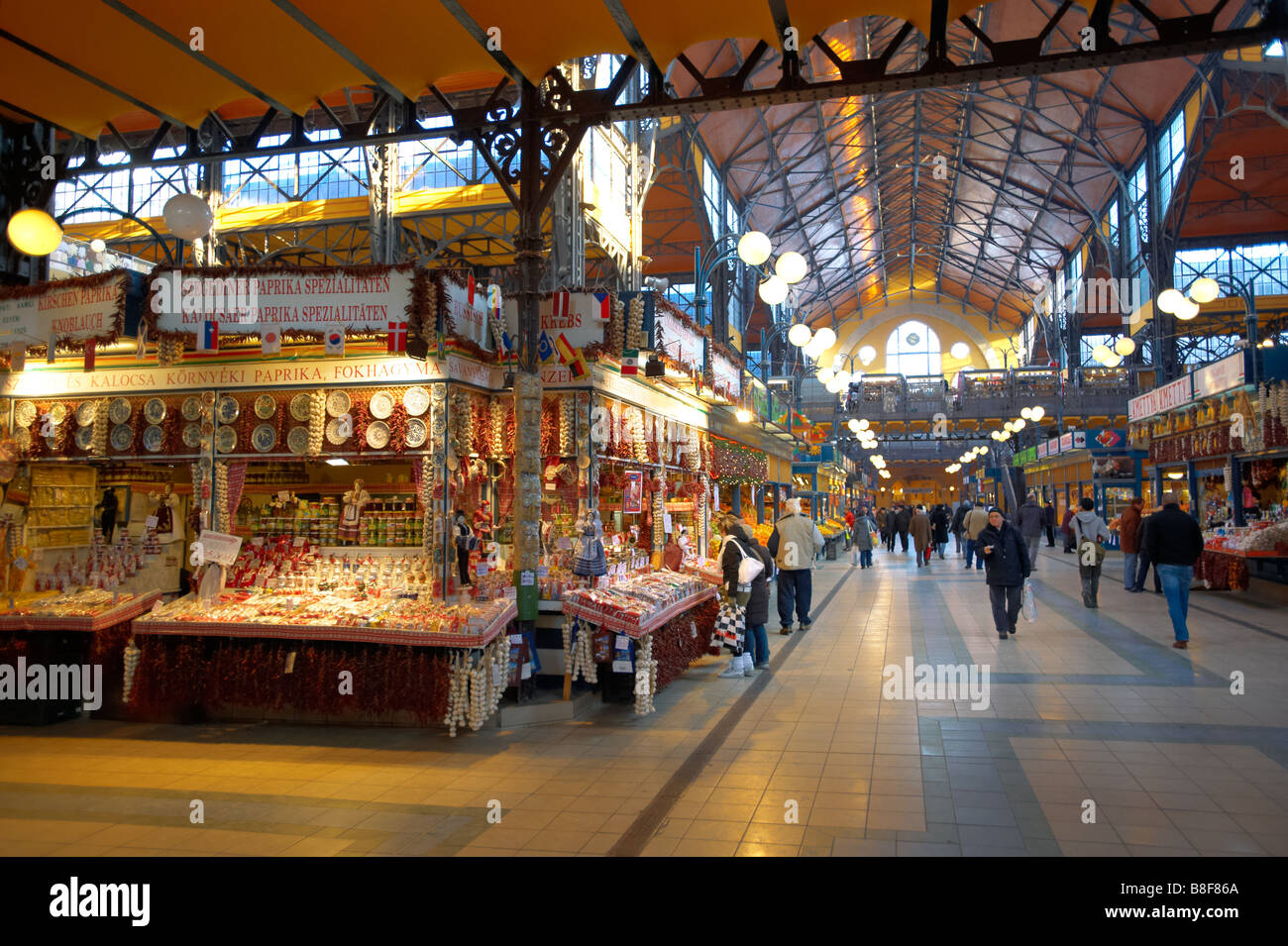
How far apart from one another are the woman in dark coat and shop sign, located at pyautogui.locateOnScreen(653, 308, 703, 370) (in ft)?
6.37

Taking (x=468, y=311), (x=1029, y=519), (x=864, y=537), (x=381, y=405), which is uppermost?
(x=468, y=311)

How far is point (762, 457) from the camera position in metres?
17.7

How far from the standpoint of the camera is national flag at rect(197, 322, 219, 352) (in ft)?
21.9

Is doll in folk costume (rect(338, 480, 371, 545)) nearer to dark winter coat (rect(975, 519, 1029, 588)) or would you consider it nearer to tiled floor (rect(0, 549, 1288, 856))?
tiled floor (rect(0, 549, 1288, 856))

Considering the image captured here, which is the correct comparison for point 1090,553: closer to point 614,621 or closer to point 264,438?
point 614,621

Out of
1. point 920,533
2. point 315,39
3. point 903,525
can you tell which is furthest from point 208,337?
point 903,525

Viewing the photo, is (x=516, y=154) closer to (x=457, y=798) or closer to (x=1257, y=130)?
(x=457, y=798)

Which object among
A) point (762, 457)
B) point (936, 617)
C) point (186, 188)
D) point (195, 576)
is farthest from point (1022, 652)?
point (186, 188)

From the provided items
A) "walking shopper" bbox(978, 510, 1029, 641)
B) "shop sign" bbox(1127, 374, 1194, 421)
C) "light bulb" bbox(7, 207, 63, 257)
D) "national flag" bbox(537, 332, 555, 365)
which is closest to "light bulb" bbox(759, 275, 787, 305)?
"national flag" bbox(537, 332, 555, 365)

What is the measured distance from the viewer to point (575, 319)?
24.4 feet

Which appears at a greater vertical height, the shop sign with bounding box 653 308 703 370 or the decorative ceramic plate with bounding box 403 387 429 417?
the shop sign with bounding box 653 308 703 370

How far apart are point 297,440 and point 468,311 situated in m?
1.72
